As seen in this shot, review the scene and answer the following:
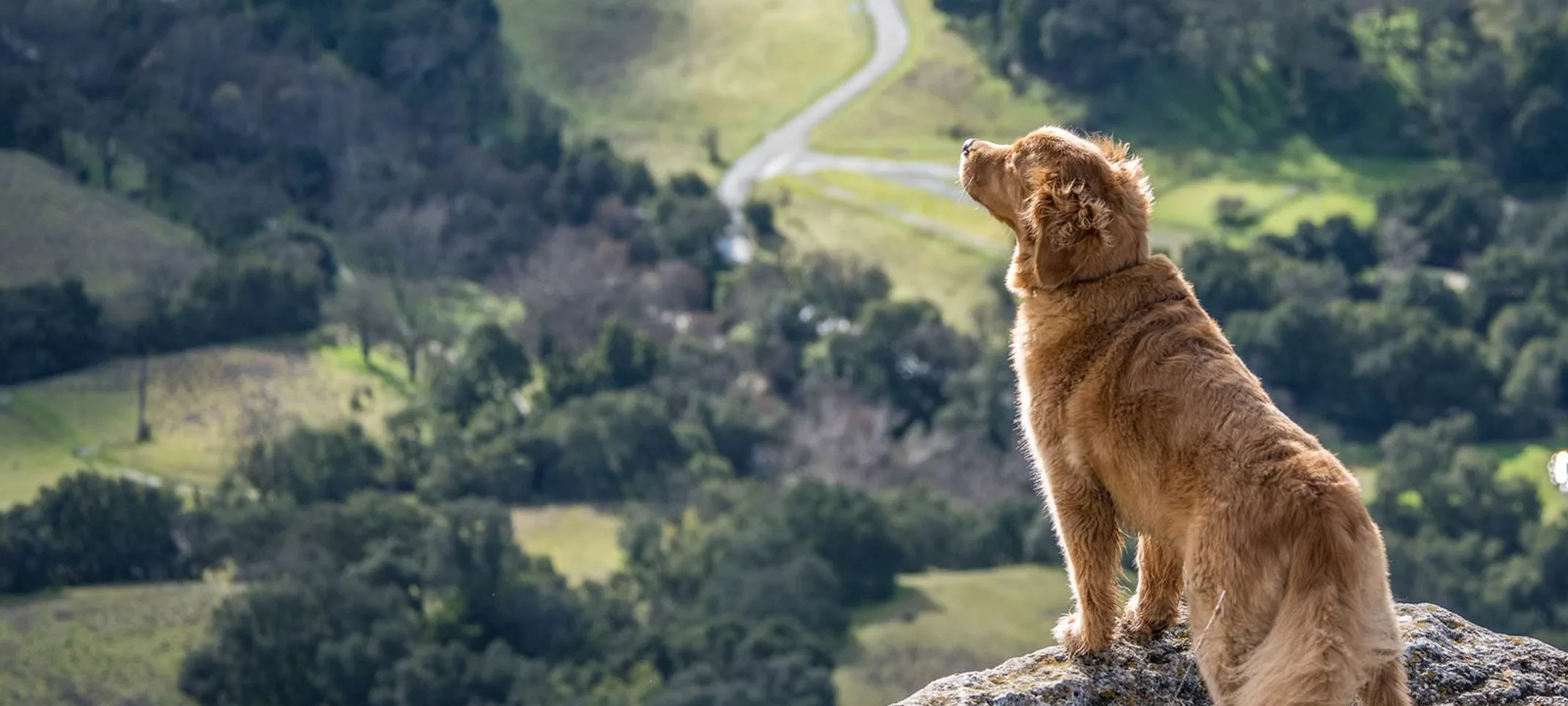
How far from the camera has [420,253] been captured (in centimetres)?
8781

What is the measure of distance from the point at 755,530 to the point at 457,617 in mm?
10722

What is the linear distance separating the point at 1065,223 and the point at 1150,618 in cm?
187

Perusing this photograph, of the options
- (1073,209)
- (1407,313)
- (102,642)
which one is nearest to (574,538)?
(102,642)

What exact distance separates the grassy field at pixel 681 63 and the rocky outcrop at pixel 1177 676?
90.3 m

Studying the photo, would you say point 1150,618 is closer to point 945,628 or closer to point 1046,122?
point 945,628

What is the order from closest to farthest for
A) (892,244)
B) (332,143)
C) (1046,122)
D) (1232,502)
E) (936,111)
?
(1232,502), (892,244), (332,143), (1046,122), (936,111)

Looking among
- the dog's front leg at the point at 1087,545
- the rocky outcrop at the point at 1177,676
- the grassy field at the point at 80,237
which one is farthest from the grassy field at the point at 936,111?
the dog's front leg at the point at 1087,545

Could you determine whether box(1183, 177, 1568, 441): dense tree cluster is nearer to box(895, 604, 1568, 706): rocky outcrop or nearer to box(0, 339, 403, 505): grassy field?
box(0, 339, 403, 505): grassy field

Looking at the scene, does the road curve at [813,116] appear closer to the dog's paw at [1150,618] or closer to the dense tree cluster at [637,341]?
the dense tree cluster at [637,341]

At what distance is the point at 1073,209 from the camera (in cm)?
866

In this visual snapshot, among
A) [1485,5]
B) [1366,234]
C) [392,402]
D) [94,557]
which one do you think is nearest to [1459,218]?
[1366,234]

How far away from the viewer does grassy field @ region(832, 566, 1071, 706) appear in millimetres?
55250

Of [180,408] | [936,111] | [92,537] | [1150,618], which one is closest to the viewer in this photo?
[1150,618]

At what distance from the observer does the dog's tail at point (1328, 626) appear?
7.36 metres
